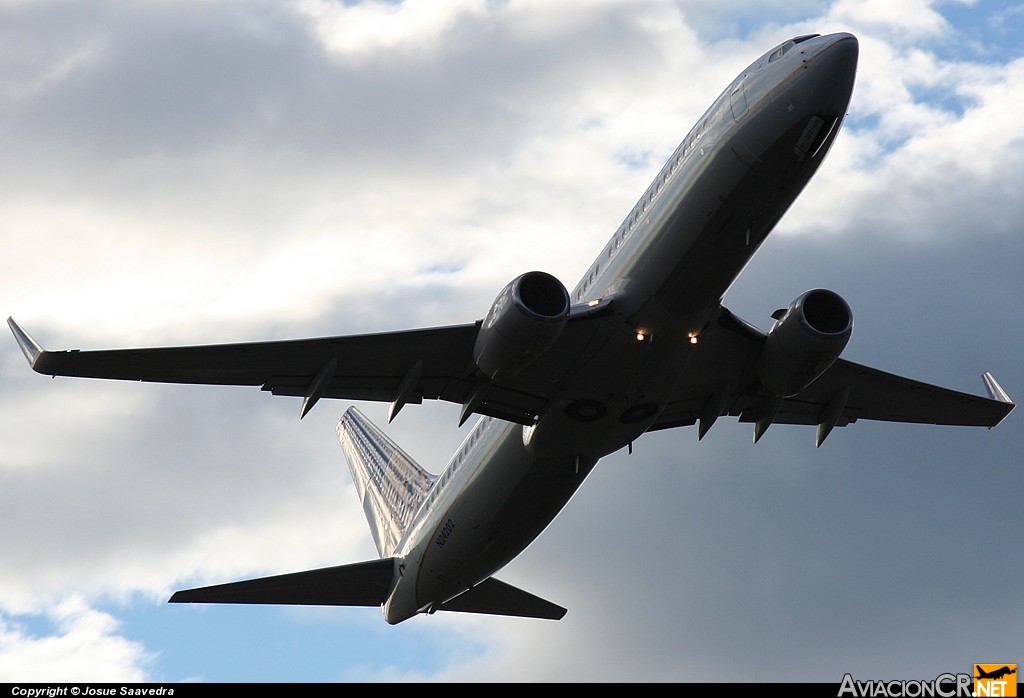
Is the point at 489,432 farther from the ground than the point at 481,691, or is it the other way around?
the point at 489,432

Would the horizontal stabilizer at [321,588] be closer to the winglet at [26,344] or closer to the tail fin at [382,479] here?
the tail fin at [382,479]

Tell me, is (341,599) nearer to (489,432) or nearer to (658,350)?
(489,432)

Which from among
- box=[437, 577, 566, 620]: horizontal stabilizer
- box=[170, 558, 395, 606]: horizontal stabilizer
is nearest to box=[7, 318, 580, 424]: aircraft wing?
box=[170, 558, 395, 606]: horizontal stabilizer

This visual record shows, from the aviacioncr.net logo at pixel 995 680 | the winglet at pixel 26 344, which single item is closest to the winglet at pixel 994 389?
the aviacioncr.net logo at pixel 995 680

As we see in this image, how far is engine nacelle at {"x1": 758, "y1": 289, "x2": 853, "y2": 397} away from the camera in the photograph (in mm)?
26578

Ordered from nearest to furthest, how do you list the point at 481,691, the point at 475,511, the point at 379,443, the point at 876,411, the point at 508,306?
the point at 481,691 → the point at 508,306 → the point at 475,511 → the point at 876,411 → the point at 379,443

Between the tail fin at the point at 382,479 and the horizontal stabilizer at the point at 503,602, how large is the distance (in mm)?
2857

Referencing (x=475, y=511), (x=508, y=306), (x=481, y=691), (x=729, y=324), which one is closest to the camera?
(x=481, y=691)

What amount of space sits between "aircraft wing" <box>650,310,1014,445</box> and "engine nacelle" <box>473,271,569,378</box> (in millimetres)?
4942

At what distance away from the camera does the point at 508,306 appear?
24.5 meters

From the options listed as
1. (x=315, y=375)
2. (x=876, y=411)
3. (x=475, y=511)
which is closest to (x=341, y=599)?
(x=475, y=511)

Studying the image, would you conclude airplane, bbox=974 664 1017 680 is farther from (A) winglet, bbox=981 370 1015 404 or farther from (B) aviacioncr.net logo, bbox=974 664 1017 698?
(A) winglet, bbox=981 370 1015 404

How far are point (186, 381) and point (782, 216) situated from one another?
1325 cm

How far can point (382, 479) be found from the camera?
42000 mm
